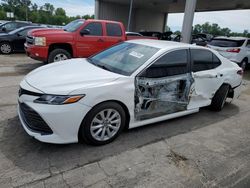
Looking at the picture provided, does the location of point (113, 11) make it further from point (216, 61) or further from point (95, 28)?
point (216, 61)

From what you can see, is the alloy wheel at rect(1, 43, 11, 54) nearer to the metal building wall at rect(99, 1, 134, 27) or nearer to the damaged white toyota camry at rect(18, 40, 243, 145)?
the damaged white toyota camry at rect(18, 40, 243, 145)

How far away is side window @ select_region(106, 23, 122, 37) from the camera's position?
8301 millimetres

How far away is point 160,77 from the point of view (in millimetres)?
3633

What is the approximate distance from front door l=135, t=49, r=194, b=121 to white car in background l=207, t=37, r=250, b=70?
23.8ft

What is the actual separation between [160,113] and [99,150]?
1257mm

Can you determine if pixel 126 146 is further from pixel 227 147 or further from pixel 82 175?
pixel 227 147

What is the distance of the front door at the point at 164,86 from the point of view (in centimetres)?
344

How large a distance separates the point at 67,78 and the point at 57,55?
4.71m

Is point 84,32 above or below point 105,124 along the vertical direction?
above

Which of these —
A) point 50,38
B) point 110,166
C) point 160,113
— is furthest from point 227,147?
point 50,38

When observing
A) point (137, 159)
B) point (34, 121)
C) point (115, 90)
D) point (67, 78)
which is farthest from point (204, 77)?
point (34, 121)

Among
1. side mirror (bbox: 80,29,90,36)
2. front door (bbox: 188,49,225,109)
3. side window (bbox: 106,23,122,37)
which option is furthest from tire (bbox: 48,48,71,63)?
front door (bbox: 188,49,225,109)

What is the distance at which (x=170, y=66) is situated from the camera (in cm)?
382

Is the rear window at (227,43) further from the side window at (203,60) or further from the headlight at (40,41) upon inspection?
the headlight at (40,41)
